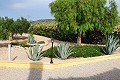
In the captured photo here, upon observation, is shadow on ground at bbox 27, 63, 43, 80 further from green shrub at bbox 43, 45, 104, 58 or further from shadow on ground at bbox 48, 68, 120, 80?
green shrub at bbox 43, 45, 104, 58

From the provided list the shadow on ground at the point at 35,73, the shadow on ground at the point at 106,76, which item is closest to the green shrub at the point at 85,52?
the shadow on ground at the point at 35,73

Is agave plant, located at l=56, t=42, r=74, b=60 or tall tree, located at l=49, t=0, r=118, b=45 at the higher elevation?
tall tree, located at l=49, t=0, r=118, b=45

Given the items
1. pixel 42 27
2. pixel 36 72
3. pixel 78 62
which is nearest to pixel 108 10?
pixel 78 62

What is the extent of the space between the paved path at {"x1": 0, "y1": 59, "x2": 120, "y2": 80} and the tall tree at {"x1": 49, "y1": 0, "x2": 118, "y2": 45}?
24.8ft

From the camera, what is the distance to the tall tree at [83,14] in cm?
2103

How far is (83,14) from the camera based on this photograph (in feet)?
69.6

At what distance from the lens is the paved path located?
461 inches

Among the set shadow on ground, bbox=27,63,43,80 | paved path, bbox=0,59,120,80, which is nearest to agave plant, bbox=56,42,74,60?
→ paved path, bbox=0,59,120,80

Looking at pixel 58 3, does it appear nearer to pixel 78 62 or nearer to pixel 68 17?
pixel 68 17

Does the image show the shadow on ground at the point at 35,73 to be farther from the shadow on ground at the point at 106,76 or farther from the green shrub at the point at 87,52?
the green shrub at the point at 87,52

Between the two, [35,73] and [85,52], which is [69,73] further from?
[85,52]

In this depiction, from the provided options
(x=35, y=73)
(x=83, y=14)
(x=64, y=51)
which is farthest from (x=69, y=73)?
(x=83, y=14)

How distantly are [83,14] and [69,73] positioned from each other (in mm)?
9386

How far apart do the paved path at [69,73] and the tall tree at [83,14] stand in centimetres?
755
